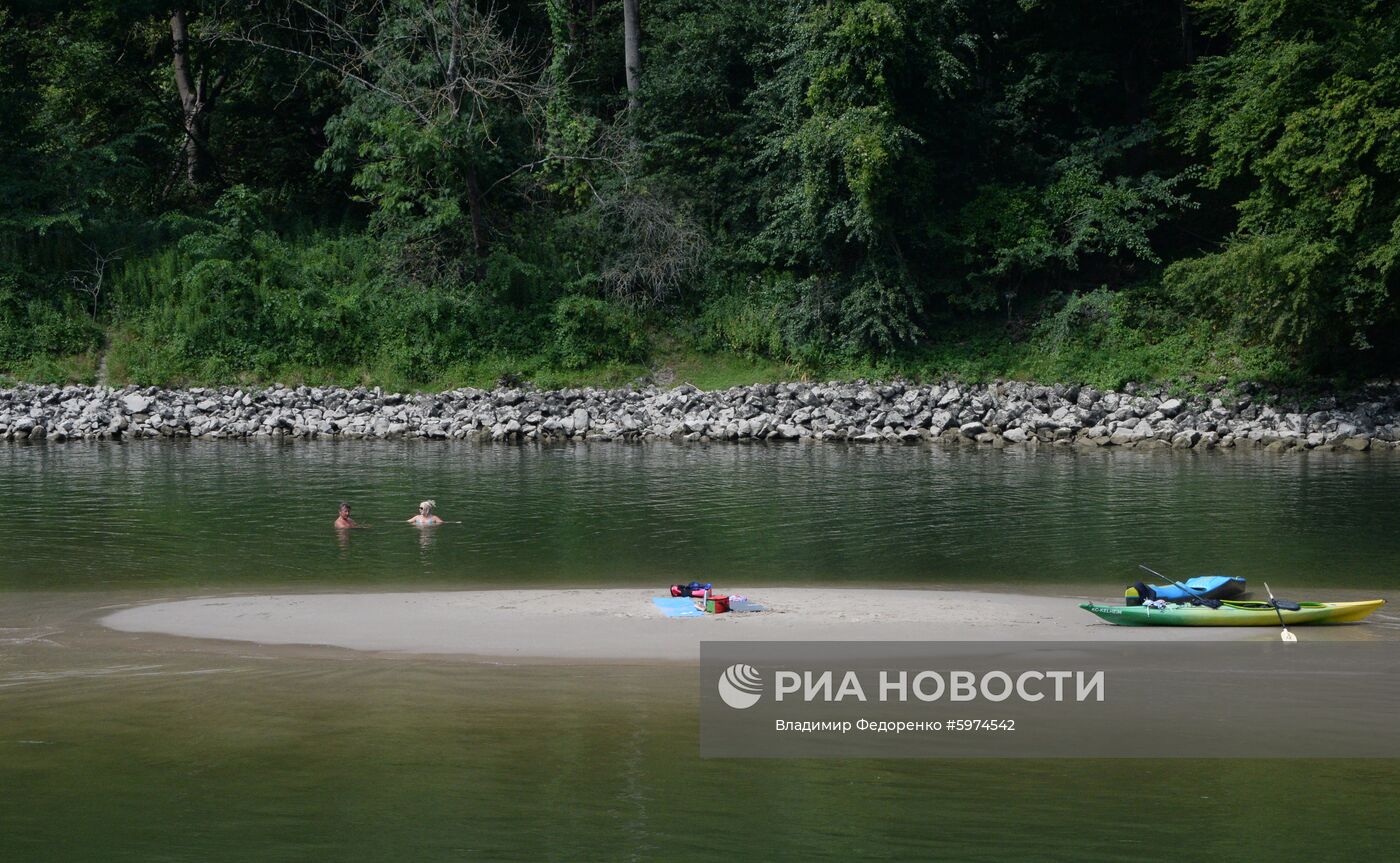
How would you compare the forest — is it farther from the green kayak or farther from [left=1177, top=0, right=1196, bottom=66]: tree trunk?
the green kayak

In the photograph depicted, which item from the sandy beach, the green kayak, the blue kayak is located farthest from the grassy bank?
the green kayak

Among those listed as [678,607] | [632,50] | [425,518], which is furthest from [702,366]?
[678,607]

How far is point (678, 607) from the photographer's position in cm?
1452

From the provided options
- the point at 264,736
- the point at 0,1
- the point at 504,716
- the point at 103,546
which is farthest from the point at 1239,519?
the point at 0,1

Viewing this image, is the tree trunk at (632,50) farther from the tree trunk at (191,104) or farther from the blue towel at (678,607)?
the blue towel at (678,607)

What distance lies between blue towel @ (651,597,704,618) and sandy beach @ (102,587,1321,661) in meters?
0.08

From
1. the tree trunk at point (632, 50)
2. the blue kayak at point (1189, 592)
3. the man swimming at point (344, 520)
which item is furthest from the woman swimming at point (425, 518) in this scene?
the tree trunk at point (632, 50)

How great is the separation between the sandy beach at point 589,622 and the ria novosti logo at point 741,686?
0.65 metres

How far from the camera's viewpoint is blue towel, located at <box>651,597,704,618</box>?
14.4m

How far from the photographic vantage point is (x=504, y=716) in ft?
37.1

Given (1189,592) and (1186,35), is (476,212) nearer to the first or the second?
(1186,35)

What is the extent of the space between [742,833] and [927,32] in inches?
1131

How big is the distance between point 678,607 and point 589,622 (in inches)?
39.9

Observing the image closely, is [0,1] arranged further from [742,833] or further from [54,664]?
[742,833]
